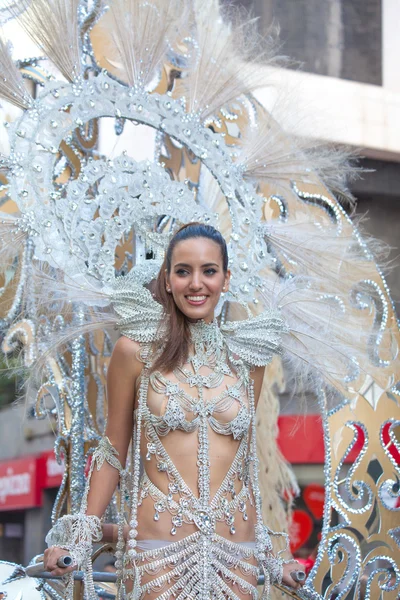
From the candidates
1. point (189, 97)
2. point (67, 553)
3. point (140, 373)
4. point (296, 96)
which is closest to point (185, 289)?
point (140, 373)

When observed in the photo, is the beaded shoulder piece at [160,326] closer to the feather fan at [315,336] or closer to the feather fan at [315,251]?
the feather fan at [315,336]

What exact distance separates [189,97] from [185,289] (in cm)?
108

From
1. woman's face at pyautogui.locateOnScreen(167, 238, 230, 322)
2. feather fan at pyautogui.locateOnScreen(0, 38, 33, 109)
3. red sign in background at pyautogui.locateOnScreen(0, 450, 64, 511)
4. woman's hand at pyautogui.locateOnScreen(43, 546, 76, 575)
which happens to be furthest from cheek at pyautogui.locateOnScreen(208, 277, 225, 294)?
red sign in background at pyautogui.locateOnScreen(0, 450, 64, 511)

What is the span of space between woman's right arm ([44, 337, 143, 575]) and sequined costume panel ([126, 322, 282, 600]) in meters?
0.05

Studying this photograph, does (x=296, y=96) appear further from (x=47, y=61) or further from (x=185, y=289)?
(x=185, y=289)

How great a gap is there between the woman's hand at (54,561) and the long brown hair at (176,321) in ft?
1.64

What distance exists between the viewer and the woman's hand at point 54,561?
2.00 metres

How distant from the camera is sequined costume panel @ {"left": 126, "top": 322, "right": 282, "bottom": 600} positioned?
2037 mm

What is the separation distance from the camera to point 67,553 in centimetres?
203

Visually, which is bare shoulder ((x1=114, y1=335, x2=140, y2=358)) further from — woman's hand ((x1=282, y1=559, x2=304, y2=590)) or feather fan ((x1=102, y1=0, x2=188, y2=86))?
feather fan ((x1=102, y1=0, x2=188, y2=86))

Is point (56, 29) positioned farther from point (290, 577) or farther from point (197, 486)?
point (290, 577)

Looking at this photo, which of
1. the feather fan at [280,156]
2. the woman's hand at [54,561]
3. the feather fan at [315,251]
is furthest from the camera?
the feather fan at [280,156]

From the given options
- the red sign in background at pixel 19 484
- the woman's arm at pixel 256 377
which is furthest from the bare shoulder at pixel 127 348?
the red sign in background at pixel 19 484

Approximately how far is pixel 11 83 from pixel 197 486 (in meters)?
1.35
